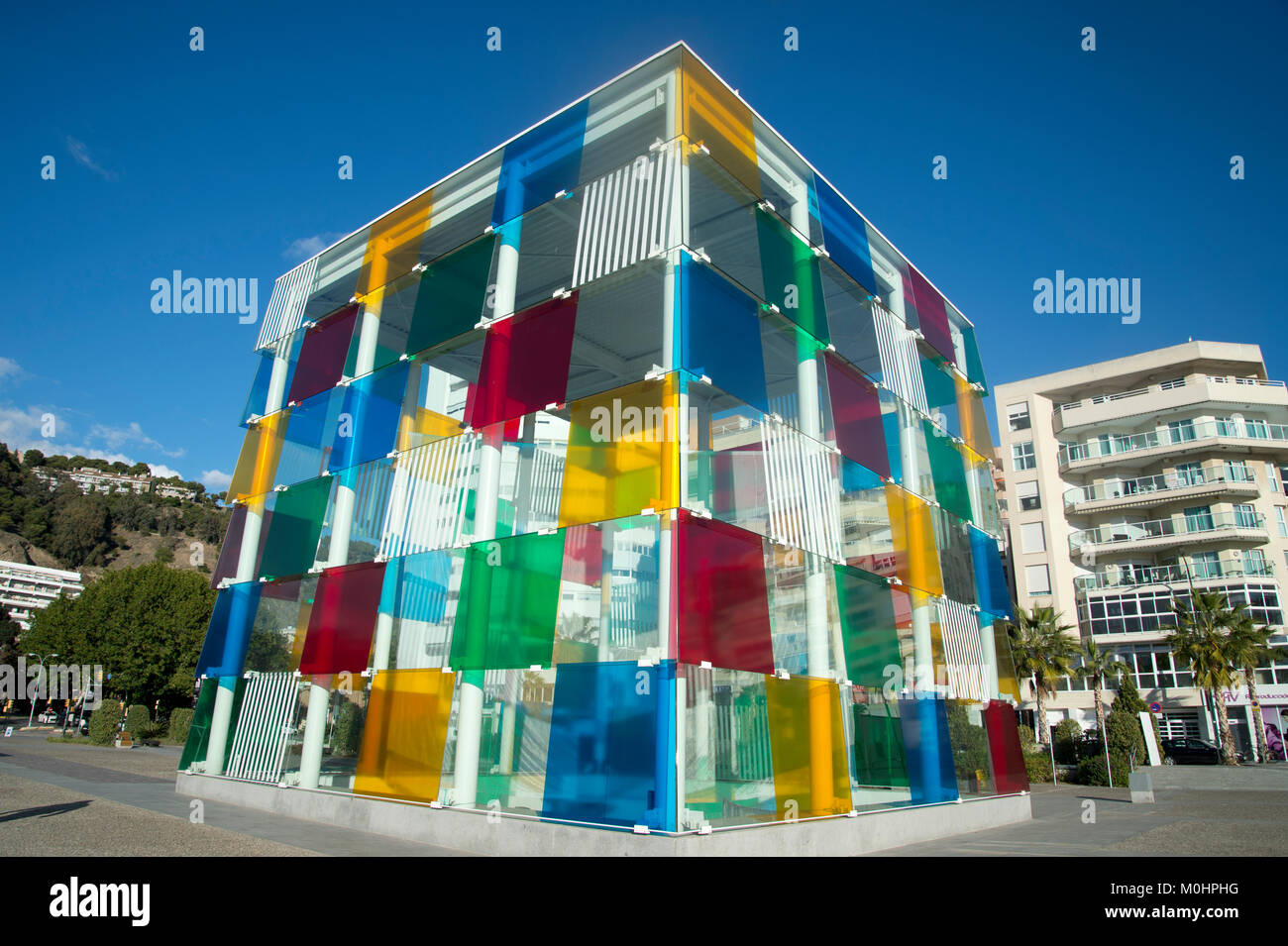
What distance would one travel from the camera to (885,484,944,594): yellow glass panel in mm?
14172

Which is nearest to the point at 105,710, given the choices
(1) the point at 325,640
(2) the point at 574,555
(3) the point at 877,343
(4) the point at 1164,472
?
(1) the point at 325,640

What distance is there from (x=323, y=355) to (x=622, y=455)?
980 centimetres

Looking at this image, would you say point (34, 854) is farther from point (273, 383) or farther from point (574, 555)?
point (273, 383)

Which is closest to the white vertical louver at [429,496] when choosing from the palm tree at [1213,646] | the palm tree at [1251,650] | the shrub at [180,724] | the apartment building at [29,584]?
the shrub at [180,724]

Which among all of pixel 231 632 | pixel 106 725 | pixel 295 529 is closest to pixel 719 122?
pixel 295 529

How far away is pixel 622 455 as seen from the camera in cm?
1008

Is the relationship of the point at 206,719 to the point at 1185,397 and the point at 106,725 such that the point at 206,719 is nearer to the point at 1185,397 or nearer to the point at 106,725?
the point at 106,725

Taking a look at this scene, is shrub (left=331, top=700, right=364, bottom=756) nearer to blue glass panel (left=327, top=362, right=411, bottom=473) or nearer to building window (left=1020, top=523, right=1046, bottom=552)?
blue glass panel (left=327, top=362, right=411, bottom=473)

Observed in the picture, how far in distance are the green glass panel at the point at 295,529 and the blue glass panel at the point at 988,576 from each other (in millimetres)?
13767

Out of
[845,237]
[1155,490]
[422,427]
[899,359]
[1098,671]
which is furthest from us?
[1155,490]

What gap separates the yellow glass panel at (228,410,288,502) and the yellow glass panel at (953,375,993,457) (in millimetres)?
15612

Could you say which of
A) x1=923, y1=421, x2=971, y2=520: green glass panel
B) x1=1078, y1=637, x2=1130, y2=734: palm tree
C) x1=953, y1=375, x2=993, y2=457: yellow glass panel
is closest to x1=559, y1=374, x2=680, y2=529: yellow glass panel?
x1=923, y1=421, x2=971, y2=520: green glass panel
